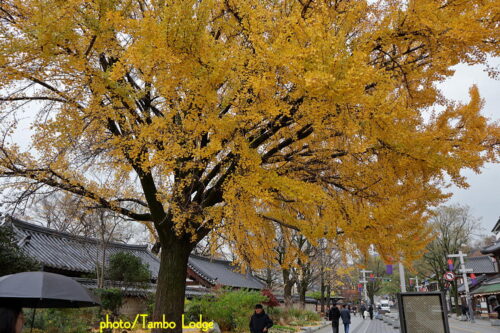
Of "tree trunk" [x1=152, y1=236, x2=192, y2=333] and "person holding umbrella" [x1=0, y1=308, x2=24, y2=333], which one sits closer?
"person holding umbrella" [x1=0, y1=308, x2=24, y2=333]

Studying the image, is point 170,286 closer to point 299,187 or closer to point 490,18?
point 299,187

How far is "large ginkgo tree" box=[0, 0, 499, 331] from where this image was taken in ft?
14.7

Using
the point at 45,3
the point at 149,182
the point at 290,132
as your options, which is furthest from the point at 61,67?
the point at 290,132

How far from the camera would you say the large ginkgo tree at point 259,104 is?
4.49 m

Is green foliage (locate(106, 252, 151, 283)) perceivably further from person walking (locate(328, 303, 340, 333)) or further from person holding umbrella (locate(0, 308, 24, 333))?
person holding umbrella (locate(0, 308, 24, 333))

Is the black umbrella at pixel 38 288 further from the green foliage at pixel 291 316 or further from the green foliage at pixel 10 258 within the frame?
the green foliage at pixel 291 316

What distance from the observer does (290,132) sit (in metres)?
6.69

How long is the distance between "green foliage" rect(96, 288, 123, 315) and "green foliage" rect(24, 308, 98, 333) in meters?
0.60

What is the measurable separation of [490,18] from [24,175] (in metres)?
7.90

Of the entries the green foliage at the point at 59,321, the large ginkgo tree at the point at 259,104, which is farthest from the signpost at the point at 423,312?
the green foliage at the point at 59,321

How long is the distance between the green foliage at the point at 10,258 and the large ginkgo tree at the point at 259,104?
9.05 feet

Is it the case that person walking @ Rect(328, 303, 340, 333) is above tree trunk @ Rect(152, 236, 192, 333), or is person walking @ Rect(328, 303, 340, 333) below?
below

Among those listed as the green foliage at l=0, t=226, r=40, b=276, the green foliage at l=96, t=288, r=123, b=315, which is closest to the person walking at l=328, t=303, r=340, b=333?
the green foliage at l=96, t=288, r=123, b=315

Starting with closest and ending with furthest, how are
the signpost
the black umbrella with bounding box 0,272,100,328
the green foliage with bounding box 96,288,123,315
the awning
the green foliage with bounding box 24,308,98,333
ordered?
the black umbrella with bounding box 0,272,100,328 < the signpost < the green foliage with bounding box 24,308,98,333 < the green foliage with bounding box 96,288,123,315 < the awning
